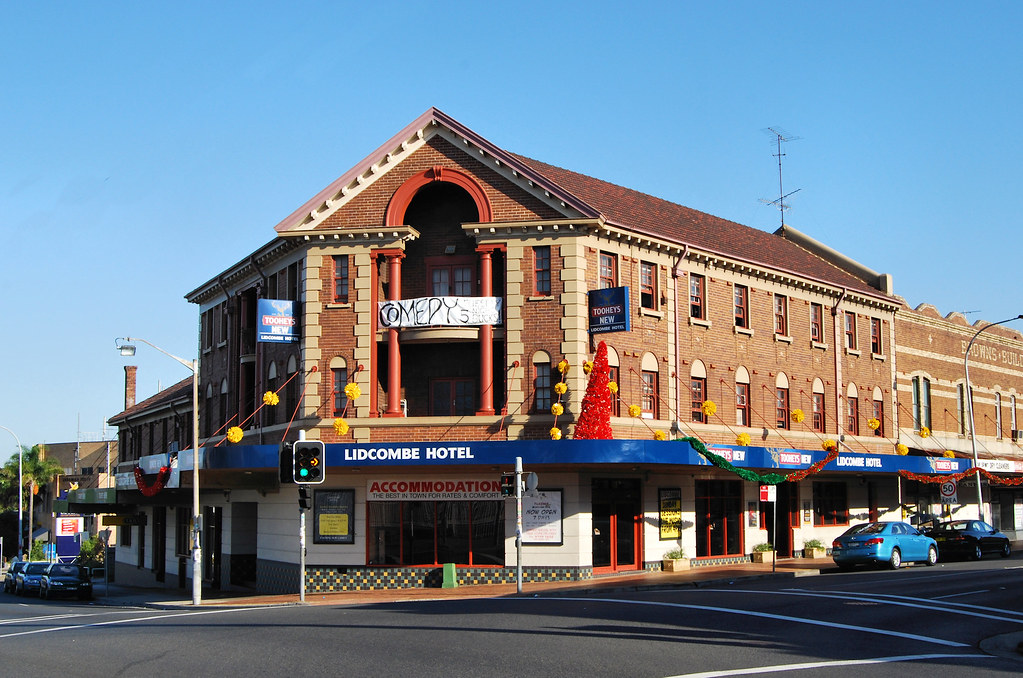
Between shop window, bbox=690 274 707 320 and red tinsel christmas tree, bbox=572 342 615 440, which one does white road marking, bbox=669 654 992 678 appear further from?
shop window, bbox=690 274 707 320

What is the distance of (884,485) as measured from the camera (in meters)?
43.0

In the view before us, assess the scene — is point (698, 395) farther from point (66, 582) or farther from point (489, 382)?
point (66, 582)

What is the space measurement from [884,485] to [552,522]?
1919 centimetres

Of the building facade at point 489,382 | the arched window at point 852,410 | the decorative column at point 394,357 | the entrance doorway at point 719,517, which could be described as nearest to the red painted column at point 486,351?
the building facade at point 489,382

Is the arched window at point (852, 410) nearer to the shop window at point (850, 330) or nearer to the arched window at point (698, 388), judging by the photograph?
the shop window at point (850, 330)

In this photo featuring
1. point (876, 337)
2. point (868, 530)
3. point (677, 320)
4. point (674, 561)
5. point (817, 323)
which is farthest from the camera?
point (876, 337)

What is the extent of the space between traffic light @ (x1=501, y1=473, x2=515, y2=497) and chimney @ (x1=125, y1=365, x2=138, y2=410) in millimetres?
48603

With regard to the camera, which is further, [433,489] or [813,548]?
[813,548]

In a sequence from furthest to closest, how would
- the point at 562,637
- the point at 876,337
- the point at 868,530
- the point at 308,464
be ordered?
the point at 876,337, the point at 868,530, the point at 308,464, the point at 562,637

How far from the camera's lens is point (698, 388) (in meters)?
34.2

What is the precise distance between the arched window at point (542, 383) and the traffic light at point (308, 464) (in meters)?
8.15

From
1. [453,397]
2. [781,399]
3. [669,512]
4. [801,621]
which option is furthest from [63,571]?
[801,621]

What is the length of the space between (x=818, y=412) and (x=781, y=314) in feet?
13.7

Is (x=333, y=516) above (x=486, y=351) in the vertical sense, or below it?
below
